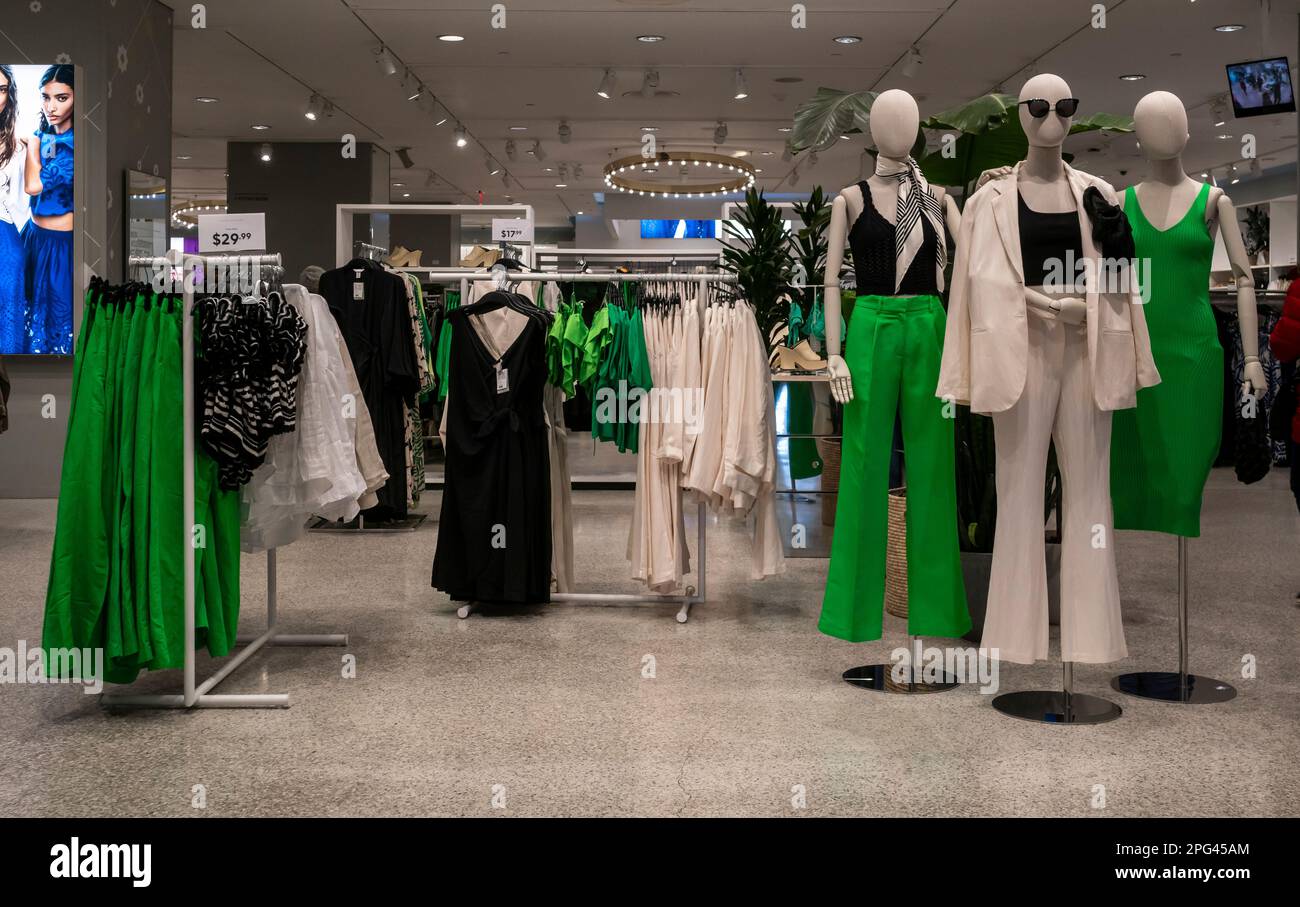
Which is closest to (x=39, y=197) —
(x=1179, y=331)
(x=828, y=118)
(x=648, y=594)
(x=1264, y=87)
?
(x=648, y=594)

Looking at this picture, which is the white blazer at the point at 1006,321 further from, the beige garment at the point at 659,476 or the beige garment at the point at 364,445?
the beige garment at the point at 364,445

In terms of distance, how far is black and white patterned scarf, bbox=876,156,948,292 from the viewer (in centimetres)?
360

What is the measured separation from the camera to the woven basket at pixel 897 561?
15.9 feet

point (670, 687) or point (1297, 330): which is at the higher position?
point (1297, 330)

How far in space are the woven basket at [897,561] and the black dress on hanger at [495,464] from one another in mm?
1443

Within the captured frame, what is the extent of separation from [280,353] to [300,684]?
1108 millimetres

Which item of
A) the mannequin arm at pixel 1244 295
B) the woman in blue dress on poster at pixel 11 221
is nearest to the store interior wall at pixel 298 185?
the woman in blue dress on poster at pixel 11 221

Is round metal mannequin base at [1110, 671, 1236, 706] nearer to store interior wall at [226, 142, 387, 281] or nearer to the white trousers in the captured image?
the white trousers

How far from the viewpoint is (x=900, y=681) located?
3.85 meters

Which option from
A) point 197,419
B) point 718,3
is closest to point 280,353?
point 197,419

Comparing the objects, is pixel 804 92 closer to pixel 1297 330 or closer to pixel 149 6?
pixel 149 6

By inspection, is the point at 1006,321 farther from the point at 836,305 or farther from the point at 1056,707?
the point at 1056,707
